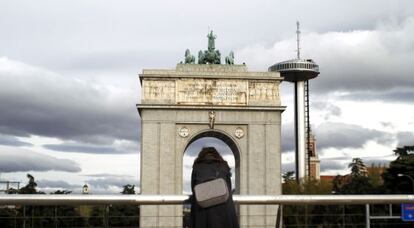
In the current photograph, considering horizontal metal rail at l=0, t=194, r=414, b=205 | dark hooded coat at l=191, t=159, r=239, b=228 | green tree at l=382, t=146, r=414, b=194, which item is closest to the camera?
dark hooded coat at l=191, t=159, r=239, b=228

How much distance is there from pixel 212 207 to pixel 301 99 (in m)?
94.4

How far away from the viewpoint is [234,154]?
37.8m

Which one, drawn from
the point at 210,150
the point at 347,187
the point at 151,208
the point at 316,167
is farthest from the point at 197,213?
the point at 316,167

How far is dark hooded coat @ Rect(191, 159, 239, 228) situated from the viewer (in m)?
5.59

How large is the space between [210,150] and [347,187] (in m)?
60.0

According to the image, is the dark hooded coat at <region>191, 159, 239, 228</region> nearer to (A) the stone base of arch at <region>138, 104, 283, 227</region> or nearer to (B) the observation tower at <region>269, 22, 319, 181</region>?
(A) the stone base of arch at <region>138, 104, 283, 227</region>

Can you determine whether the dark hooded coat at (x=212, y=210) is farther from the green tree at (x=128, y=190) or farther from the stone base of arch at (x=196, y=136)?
the green tree at (x=128, y=190)

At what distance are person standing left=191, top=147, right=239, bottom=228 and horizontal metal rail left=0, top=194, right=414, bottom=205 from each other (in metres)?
0.39

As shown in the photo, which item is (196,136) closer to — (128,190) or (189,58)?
(189,58)

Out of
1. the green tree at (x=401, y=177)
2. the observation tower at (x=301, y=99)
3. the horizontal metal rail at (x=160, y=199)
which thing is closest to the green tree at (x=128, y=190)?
the green tree at (x=401, y=177)

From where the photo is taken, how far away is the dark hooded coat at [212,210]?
5.59 metres

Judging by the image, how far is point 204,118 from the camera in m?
36.1

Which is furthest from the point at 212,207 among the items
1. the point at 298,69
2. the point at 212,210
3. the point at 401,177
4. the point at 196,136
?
the point at 298,69

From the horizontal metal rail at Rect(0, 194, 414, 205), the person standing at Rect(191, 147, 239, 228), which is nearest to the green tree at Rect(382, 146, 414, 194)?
the horizontal metal rail at Rect(0, 194, 414, 205)
